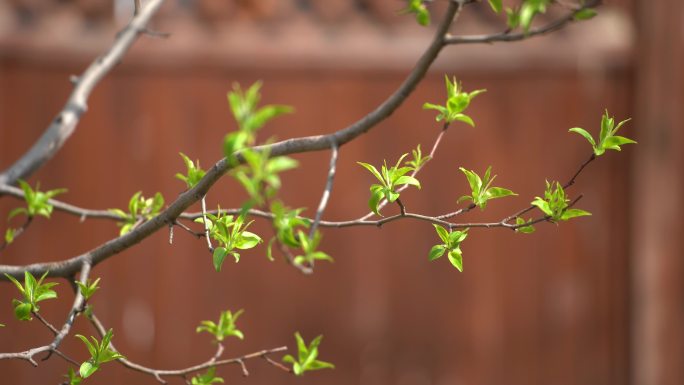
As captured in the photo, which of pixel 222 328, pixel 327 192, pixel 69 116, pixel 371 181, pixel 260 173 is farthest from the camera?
pixel 371 181

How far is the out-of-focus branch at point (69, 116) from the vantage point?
1.40 metres

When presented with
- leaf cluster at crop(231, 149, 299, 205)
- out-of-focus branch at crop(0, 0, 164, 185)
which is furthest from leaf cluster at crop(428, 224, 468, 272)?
out-of-focus branch at crop(0, 0, 164, 185)

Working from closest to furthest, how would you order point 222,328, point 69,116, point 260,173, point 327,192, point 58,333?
1. point 260,173
2. point 327,192
3. point 58,333
4. point 222,328
5. point 69,116

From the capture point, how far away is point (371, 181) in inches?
120

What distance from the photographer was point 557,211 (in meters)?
0.95

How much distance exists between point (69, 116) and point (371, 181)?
1.72m

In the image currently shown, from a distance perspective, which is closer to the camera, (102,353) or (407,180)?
(407,180)

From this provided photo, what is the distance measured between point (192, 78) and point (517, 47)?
3.71 ft

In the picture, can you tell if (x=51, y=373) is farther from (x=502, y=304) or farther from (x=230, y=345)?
(x=502, y=304)

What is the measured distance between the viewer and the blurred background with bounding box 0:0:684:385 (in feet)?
9.87

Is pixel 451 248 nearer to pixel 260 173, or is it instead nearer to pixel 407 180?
pixel 407 180

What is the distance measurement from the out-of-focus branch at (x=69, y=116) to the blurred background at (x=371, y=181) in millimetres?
1472

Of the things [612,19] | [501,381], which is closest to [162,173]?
[501,381]

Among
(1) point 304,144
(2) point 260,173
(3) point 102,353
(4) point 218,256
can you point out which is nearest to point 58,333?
(3) point 102,353
